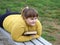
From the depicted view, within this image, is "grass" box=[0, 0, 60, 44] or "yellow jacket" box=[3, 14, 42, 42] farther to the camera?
"grass" box=[0, 0, 60, 44]

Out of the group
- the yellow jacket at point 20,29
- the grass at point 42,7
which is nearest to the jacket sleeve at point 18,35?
the yellow jacket at point 20,29

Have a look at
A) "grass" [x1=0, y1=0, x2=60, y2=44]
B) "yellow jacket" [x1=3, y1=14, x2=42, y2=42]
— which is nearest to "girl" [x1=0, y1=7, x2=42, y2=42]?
"yellow jacket" [x1=3, y1=14, x2=42, y2=42]

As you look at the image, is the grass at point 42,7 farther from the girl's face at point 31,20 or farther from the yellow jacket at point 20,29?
the girl's face at point 31,20

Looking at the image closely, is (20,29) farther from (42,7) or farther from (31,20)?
(42,7)

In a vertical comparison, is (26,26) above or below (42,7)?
above

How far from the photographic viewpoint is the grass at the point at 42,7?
20.3ft

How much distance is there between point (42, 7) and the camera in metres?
7.02

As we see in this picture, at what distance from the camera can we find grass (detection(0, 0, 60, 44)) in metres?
6.20

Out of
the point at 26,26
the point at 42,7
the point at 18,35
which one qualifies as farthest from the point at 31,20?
the point at 42,7

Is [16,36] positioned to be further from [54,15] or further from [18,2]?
[18,2]

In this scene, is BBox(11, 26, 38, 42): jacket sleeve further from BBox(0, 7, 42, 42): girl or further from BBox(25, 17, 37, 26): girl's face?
BBox(25, 17, 37, 26): girl's face

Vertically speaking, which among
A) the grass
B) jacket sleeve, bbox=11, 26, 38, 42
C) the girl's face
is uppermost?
the girl's face

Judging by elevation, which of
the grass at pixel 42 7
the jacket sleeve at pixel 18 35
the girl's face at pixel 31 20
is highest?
the girl's face at pixel 31 20

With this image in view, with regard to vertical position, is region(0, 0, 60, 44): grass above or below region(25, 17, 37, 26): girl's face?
below
